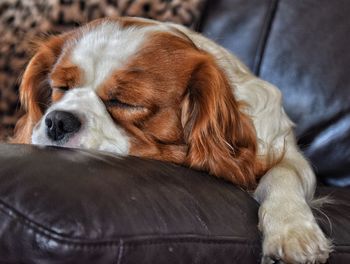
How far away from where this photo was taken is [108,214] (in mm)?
1201

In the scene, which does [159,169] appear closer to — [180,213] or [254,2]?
[180,213]

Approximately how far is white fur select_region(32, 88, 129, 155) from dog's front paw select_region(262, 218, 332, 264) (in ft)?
1.56

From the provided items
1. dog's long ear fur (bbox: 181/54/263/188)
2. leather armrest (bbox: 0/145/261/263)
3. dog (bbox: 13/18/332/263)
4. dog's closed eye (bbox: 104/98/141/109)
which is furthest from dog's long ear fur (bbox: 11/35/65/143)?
leather armrest (bbox: 0/145/261/263)

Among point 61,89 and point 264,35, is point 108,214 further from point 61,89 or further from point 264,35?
point 264,35

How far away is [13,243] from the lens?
46.2 inches

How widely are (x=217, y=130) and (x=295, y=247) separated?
1.61 ft

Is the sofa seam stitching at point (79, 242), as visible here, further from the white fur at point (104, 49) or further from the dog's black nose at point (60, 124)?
the white fur at point (104, 49)

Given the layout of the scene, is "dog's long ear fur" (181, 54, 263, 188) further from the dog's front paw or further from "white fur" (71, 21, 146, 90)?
the dog's front paw

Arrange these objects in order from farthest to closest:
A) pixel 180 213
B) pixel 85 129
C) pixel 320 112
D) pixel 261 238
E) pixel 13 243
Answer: pixel 320 112 → pixel 85 129 → pixel 261 238 → pixel 180 213 → pixel 13 243

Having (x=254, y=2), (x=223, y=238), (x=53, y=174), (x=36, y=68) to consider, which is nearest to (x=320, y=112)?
(x=254, y=2)

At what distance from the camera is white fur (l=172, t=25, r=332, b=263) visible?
4.62 feet

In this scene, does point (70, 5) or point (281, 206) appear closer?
point (281, 206)

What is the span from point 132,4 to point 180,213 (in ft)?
4.16

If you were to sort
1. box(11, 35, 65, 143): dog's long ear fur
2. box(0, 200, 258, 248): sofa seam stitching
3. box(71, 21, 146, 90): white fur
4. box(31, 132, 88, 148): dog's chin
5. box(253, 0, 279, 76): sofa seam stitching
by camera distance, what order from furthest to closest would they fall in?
1. box(253, 0, 279, 76): sofa seam stitching
2. box(11, 35, 65, 143): dog's long ear fur
3. box(71, 21, 146, 90): white fur
4. box(31, 132, 88, 148): dog's chin
5. box(0, 200, 258, 248): sofa seam stitching
